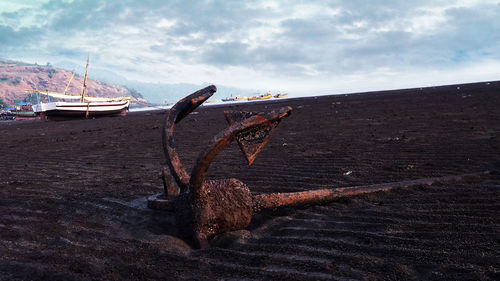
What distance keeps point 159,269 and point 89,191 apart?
234cm

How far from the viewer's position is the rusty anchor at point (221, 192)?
223 cm

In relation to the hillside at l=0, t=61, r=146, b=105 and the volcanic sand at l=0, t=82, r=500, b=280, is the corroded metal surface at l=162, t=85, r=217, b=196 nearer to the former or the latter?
the volcanic sand at l=0, t=82, r=500, b=280

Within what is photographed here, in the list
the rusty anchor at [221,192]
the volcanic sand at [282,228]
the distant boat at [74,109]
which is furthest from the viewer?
the distant boat at [74,109]

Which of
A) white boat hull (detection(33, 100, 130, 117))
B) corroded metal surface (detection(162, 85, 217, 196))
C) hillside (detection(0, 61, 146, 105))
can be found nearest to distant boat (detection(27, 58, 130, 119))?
white boat hull (detection(33, 100, 130, 117))

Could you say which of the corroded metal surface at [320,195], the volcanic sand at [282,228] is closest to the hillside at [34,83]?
the volcanic sand at [282,228]

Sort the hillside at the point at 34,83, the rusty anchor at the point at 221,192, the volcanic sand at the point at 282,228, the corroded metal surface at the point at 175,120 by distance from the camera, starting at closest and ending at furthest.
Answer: the volcanic sand at the point at 282,228, the rusty anchor at the point at 221,192, the corroded metal surface at the point at 175,120, the hillside at the point at 34,83

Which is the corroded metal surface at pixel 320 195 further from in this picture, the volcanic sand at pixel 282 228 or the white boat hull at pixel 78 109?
the white boat hull at pixel 78 109

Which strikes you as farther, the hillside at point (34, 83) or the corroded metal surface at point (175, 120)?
the hillside at point (34, 83)

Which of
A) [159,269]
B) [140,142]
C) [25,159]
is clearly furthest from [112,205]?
[140,142]

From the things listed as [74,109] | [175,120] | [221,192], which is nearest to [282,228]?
[221,192]

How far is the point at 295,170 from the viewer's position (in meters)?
4.72

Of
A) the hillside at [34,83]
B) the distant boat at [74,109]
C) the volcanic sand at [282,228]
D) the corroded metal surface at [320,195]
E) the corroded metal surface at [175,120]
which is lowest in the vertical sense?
the volcanic sand at [282,228]

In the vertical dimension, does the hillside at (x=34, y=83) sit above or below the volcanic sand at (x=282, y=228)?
above

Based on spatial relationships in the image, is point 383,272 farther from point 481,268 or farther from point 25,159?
point 25,159
